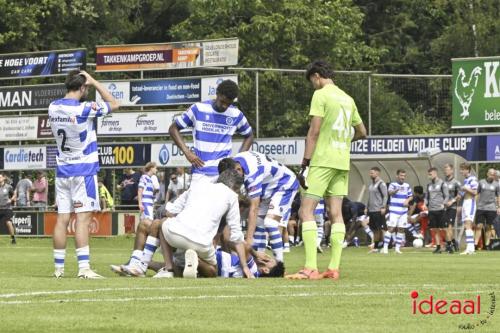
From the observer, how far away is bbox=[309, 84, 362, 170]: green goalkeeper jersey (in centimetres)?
1409

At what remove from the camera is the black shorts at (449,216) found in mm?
31938

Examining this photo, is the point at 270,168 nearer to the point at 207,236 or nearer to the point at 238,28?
the point at 207,236

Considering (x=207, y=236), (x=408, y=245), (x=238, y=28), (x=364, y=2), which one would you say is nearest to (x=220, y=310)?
(x=207, y=236)

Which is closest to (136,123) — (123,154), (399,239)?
(123,154)

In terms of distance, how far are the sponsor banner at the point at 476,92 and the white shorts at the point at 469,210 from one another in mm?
4338

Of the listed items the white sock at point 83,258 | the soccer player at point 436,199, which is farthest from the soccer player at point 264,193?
the soccer player at point 436,199

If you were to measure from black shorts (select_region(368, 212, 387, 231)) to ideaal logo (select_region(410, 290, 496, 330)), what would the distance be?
22.6m

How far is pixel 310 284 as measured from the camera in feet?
41.9

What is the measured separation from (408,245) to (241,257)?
22.1 m

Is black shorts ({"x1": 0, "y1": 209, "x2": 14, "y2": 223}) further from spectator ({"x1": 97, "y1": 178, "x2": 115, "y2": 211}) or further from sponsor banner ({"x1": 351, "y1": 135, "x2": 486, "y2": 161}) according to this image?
sponsor banner ({"x1": 351, "y1": 135, "x2": 486, "y2": 161})

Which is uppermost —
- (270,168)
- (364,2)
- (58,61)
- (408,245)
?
(364,2)

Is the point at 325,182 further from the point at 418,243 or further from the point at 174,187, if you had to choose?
the point at 174,187

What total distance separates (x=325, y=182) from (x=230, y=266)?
146cm

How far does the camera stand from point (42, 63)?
134ft
